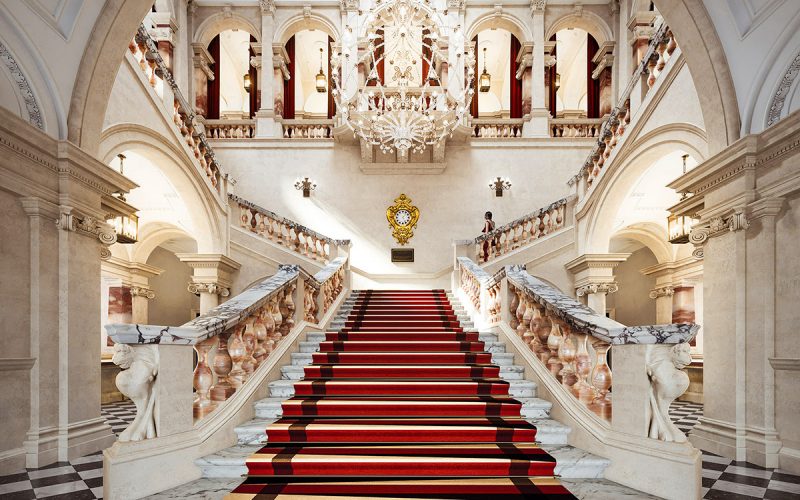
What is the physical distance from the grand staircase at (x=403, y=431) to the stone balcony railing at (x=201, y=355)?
32cm

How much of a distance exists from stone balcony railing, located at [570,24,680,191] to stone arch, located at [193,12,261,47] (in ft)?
29.5

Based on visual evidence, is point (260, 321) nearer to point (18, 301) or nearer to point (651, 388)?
point (18, 301)

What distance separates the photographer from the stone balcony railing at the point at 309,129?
13281 millimetres

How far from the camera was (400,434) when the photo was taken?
3.87 meters

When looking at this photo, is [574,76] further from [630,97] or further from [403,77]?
[403,77]

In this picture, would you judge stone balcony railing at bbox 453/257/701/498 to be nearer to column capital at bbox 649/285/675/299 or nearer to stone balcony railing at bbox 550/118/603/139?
column capital at bbox 649/285/675/299

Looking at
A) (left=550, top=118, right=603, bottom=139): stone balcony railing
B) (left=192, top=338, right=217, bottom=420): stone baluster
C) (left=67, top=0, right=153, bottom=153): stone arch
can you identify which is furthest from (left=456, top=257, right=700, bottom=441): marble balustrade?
(left=550, top=118, right=603, bottom=139): stone balcony railing

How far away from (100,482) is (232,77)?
17.2 metres

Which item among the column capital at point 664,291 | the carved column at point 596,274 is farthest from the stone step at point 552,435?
the column capital at point 664,291

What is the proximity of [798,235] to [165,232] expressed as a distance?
12.3 m

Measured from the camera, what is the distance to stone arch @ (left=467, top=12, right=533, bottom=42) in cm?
1342

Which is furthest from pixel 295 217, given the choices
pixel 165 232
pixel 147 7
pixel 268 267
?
pixel 147 7

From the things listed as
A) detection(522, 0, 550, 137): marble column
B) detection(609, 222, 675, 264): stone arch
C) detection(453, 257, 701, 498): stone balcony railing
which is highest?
detection(522, 0, 550, 137): marble column

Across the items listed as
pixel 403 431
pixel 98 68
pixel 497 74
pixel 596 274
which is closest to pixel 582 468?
pixel 403 431
